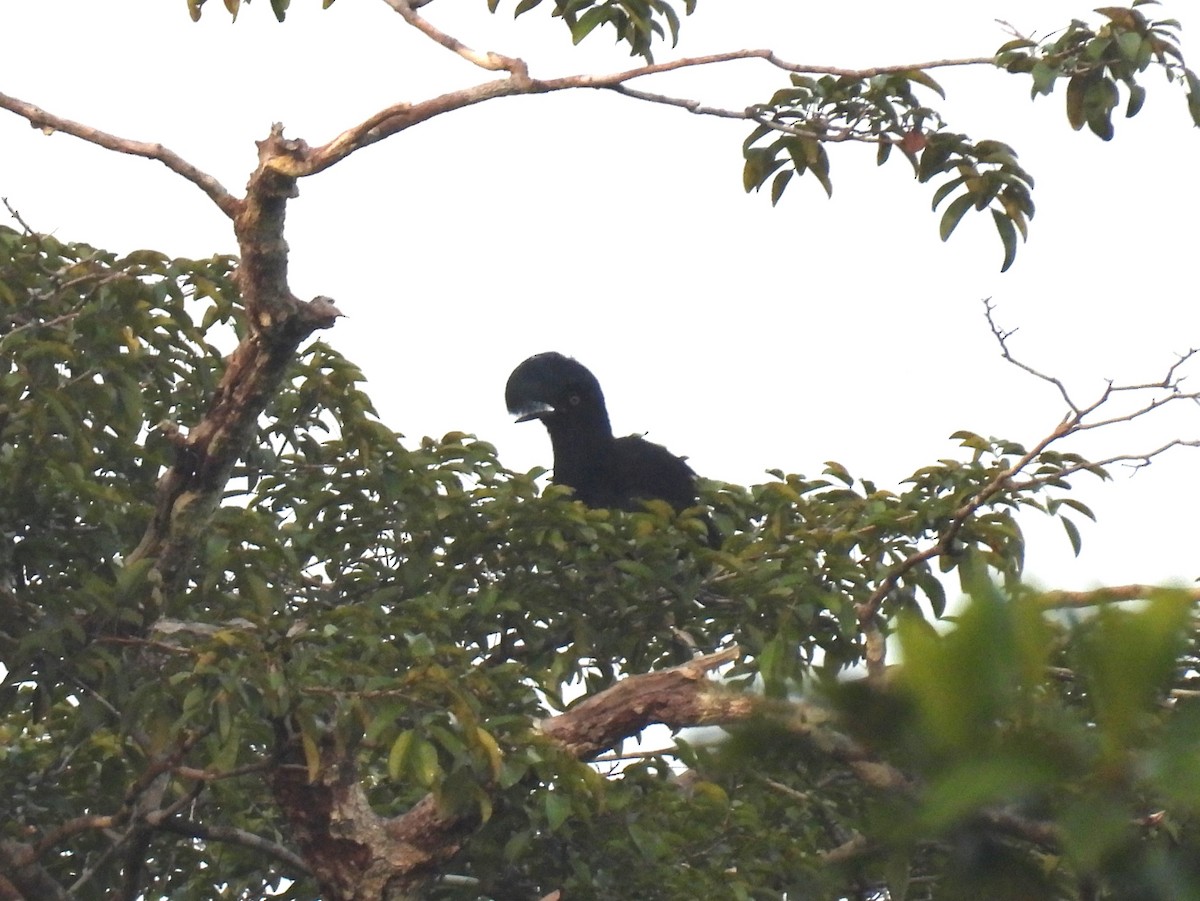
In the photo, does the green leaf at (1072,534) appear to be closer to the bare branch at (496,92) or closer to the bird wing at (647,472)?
the bare branch at (496,92)

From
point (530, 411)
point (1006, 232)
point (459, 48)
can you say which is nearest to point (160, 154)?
point (459, 48)

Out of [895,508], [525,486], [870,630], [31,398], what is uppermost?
[31,398]

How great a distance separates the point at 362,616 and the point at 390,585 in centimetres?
85

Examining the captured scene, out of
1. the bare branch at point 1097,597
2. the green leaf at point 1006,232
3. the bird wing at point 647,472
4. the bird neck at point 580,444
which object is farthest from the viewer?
the bird neck at point 580,444

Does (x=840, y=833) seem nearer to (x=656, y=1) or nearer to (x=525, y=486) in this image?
(x=525, y=486)

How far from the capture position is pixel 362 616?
10.4 ft

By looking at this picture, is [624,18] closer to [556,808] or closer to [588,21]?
[588,21]

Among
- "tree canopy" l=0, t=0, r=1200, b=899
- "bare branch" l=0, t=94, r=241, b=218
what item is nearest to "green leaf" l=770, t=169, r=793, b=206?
"tree canopy" l=0, t=0, r=1200, b=899

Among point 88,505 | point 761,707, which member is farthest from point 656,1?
point 761,707

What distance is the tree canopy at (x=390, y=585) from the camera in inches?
122

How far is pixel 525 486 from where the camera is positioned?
12.6 feet

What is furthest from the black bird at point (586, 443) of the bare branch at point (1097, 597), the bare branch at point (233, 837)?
the bare branch at point (1097, 597)

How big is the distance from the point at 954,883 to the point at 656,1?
3202 mm

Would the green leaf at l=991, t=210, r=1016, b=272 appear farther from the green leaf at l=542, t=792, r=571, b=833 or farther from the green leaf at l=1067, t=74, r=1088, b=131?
the green leaf at l=542, t=792, r=571, b=833
